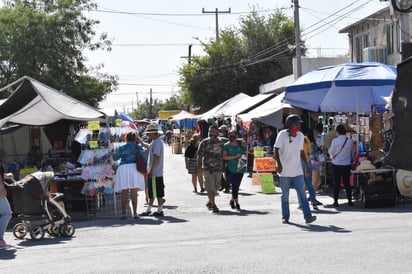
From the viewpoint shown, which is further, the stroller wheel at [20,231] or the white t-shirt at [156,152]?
the white t-shirt at [156,152]

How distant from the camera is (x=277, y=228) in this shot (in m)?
11.2

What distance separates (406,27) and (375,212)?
17.8 feet

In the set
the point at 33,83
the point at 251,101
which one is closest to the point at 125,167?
the point at 33,83

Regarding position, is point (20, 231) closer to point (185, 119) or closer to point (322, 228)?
point (322, 228)

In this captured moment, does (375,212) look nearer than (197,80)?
Yes

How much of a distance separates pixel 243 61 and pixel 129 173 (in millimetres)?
37919

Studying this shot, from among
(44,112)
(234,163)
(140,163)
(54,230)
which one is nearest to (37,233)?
(54,230)

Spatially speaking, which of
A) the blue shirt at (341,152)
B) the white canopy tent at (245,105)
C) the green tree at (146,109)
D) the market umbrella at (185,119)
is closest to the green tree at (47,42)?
the market umbrella at (185,119)

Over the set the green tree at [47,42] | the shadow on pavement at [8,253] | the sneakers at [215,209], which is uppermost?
the green tree at [47,42]

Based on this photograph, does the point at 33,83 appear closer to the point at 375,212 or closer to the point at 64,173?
the point at 64,173

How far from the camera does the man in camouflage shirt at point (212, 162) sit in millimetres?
14062

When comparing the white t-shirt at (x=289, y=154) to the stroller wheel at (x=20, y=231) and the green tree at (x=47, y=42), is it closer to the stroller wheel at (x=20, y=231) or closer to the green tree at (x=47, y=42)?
the stroller wheel at (x=20, y=231)

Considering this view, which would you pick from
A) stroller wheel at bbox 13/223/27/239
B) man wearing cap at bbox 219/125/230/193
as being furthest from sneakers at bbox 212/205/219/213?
stroller wheel at bbox 13/223/27/239

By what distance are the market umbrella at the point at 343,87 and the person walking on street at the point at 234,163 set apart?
9.40ft
